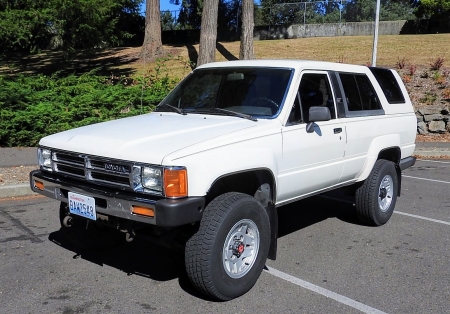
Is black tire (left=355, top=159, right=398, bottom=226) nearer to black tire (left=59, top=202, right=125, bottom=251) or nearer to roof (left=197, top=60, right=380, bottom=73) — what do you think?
roof (left=197, top=60, right=380, bottom=73)

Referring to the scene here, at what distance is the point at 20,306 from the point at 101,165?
128 cm

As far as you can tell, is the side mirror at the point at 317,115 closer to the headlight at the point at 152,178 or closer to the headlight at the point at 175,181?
the headlight at the point at 175,181

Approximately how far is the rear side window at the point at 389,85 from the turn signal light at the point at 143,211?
4.00 meters

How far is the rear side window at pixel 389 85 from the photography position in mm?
6881

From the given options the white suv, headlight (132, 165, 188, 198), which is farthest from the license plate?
headlight (132, 165, 188, 198)

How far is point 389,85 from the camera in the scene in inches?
277

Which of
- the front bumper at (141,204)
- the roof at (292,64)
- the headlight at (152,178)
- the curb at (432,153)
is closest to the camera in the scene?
the front bumper at (141,204)

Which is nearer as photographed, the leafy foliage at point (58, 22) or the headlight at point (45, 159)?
the headlight at point (45, 159)

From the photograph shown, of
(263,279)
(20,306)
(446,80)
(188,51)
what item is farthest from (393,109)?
(188,51)

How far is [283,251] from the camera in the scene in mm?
5758

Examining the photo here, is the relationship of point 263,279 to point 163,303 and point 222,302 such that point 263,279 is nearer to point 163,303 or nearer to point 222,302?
point 222,302

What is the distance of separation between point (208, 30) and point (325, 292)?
15439 mm

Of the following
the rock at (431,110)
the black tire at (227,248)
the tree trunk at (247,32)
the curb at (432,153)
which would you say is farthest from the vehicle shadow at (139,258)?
the tree trunk at (247,32)

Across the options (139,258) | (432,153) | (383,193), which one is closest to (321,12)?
(432,153)
